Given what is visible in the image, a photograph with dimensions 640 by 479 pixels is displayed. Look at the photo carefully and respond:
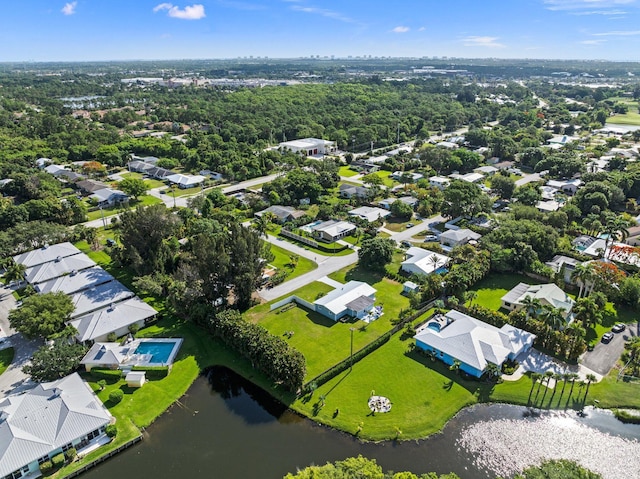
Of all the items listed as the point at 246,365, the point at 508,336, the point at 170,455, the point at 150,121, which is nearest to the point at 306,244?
the point at 246,365

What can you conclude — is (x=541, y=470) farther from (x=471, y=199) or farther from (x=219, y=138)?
(x=219, y=138)

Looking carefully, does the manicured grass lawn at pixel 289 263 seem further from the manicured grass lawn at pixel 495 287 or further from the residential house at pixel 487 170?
the residential house at pixel 487 170

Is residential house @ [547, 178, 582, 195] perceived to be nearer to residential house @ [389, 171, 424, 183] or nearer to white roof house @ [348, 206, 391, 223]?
residential house @ [389, 171, 424, 183]

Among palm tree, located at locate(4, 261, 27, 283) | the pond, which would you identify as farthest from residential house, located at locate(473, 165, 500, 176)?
palm tree, located at locate(4, 261, 27, 283)

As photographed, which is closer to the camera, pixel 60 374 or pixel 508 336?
pixel 60 374

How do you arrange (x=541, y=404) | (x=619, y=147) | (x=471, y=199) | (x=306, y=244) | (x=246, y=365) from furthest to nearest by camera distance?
1. (x=619, y=147)
2. (x=471, y=199)
3. (x=306, y=244)
4. (x=246, y=365)
5. (x=541, y=404)

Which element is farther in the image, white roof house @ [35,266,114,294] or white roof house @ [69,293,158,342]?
white roof house @ [35,266,114,294]
